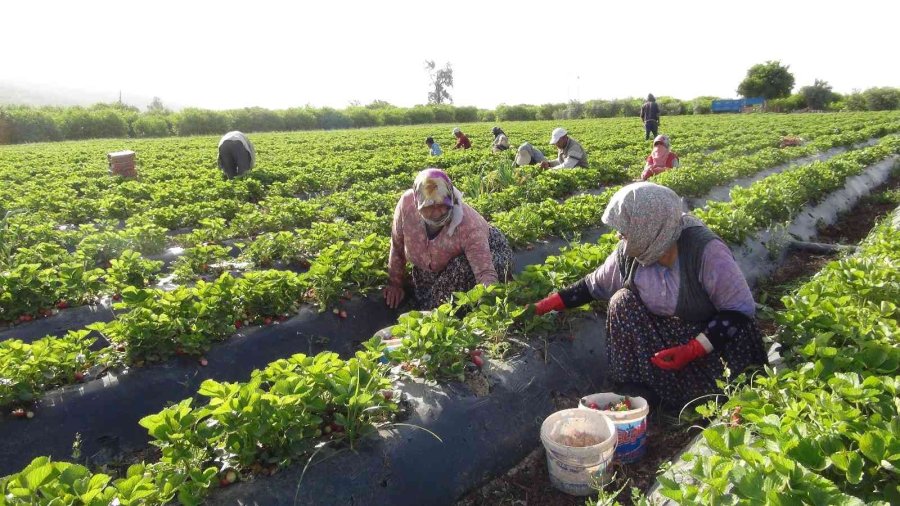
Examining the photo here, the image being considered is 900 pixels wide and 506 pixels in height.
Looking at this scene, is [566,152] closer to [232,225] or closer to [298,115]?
[232,225]

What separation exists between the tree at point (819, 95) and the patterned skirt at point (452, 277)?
56.3 meters

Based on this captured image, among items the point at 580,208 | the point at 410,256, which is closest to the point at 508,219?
the point at 580,208

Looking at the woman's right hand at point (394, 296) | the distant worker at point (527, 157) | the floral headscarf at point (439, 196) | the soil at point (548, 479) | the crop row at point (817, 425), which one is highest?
the floral headscarf at point (439, 196)

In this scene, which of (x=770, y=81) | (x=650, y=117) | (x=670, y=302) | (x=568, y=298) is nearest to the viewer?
(x=670, y=302)

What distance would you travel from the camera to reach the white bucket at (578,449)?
2879 millimetres

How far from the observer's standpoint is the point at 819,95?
49625mm

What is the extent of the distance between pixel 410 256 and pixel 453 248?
0.44 meters

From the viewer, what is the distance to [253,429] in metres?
2.48

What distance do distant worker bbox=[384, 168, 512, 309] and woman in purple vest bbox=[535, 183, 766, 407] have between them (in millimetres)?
1074

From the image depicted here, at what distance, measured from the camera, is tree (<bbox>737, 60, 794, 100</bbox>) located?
5419cm

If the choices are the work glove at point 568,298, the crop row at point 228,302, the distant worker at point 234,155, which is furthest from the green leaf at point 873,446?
the distant worker at point 234,155

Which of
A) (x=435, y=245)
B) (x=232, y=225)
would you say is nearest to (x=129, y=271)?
(x=232, y=225)

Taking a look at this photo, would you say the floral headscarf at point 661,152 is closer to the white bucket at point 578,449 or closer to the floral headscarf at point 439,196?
the floral headscarf at point 439,196

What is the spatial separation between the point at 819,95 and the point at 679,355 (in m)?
57.4
